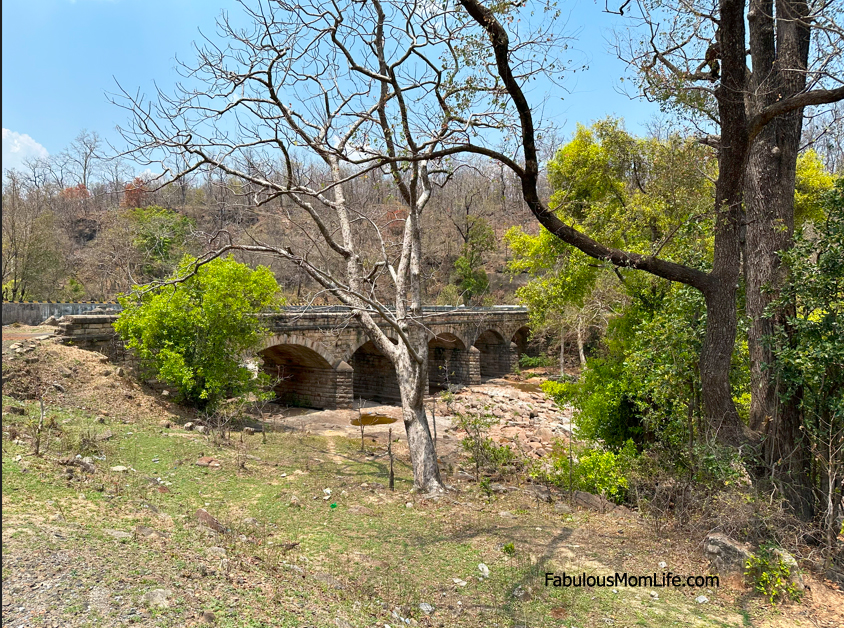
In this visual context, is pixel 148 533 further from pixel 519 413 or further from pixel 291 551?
pixel 519 413

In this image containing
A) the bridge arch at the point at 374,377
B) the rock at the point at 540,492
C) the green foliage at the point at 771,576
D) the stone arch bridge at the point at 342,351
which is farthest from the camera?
the bridge arch at the point at 374,377

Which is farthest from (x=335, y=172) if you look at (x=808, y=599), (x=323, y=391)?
(x=323, y=391)

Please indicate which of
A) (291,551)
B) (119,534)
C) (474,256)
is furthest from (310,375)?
(474,256)

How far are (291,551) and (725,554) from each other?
14.1 ft

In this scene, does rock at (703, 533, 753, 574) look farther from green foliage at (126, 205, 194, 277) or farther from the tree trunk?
green foliage at (126, 205, 194, 277)

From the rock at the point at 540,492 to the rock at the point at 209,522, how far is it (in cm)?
467

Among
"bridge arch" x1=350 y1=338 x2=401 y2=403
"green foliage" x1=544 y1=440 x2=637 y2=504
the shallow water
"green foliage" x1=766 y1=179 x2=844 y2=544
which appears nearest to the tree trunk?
"green foliage" x1=544 y1=440 x2=637 y2=504

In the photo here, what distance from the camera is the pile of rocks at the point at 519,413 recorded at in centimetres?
1516

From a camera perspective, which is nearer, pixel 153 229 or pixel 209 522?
pixel 209 522

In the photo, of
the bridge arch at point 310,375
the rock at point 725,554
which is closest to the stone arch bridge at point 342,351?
the bridge arch at point 310,375

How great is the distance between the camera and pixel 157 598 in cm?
358

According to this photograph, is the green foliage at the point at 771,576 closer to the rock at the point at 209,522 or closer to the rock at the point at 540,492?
the rock at the point at 540,492

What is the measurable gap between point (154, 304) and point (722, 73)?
11.4 meters

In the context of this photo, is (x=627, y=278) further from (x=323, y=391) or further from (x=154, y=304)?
(x=323, y=391)
